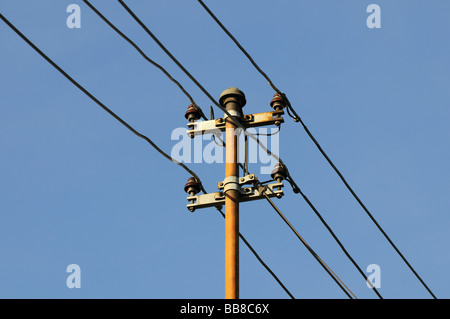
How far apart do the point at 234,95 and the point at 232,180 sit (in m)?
1.38

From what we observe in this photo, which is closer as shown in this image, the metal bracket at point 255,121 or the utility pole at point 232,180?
the utility pole at point 232,180

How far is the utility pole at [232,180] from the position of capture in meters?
14.4

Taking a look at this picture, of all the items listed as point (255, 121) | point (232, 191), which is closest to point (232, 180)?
point (232, 191)

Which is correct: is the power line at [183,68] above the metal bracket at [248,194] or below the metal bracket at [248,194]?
above

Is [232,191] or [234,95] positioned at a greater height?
→ [234,95]

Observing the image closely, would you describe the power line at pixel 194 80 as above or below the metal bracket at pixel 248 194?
above

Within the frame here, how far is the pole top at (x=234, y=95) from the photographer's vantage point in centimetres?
1556

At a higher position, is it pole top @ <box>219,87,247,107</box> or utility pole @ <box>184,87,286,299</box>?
pole top @ <box>219,87,247,107</box>

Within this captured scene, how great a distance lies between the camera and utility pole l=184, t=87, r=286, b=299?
14.4 meters

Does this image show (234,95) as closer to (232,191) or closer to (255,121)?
(255,121)

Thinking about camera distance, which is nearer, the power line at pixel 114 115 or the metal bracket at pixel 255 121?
the power line at pixel 114 115

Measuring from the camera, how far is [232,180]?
15.0 metres

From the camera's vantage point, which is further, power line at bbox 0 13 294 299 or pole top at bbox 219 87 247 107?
pole top at bbox 219 87 247 107

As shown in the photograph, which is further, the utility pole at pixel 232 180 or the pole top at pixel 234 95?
the pole top at pixel 234 95
